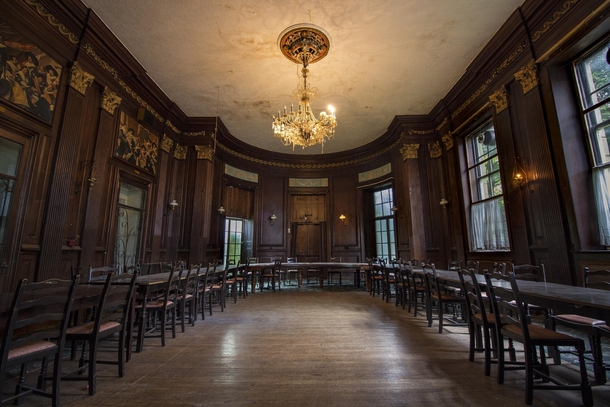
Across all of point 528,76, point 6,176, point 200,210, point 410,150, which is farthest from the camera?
point 410,150

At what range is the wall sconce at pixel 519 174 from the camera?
15.3ft

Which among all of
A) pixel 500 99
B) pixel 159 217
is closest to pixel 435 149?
pixel 500 99

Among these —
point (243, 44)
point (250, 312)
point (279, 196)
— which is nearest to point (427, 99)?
point (243, 44)

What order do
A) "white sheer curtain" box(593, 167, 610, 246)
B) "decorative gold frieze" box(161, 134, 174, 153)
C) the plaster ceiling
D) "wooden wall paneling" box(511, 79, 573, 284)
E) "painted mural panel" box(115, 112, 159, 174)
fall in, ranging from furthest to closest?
"decorative gold frieze" box(161, 134, 174, 153)
"painted mural panel" box(115, 112, 159, 174)
the plaster ceiling
"wooden wall paneling" box(511, 79, 573, 284)
"white sheer curtain" box(593, 167, 610, 246)

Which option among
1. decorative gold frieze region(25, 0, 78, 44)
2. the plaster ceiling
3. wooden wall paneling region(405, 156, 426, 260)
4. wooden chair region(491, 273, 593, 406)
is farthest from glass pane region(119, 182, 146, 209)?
wooden wall paneling region(405, 156, 426, 260)

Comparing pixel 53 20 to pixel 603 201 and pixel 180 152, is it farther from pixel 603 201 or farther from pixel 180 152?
pixel 603 201

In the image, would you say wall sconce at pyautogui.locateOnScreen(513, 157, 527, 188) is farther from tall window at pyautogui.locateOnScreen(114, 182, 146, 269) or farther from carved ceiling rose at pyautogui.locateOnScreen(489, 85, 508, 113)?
tall window at pyautogui.locateOnScreen(114, 182, 146, 269)

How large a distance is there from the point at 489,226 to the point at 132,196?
7515 mm

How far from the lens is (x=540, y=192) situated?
4301 mm

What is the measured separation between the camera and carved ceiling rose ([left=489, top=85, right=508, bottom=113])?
5.09 metres

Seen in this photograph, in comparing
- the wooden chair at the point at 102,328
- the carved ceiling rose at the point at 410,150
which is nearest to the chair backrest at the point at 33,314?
the wooden chair at the point at 102,328

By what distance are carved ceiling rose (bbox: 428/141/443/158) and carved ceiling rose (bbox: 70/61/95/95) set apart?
766 centimetres

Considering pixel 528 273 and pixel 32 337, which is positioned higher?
pixel 528 273

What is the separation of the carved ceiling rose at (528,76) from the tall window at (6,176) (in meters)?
7.47
